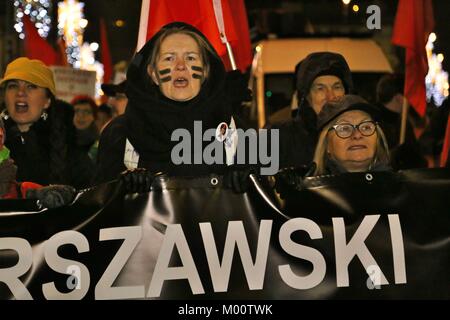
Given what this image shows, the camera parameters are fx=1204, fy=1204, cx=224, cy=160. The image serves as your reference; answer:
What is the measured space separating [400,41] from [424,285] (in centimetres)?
485

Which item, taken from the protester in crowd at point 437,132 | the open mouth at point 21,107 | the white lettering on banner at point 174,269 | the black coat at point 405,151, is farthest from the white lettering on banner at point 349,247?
the protester in crowd at point 437,132

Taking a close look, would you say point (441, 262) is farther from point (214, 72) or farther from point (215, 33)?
point (215, 33)

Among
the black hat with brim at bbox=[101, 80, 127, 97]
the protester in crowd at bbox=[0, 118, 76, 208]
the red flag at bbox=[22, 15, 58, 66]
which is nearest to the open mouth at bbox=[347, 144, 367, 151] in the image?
the protester in crowd at bbox=[0, 118, 76, 208]

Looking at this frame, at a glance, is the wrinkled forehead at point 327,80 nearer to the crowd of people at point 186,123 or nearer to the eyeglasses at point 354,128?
the crowd of people at point 186,123

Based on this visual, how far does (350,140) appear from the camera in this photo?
21.2ft

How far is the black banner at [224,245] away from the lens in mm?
5582

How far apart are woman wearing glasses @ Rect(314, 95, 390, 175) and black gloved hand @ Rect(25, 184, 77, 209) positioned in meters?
1.46

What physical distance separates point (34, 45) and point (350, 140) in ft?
25.7

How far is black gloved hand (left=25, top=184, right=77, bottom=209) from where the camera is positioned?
18.3 feet

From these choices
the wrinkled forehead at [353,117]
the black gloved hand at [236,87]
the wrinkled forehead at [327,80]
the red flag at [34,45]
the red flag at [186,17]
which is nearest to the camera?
→ the wrinkled forehead at [353,117]

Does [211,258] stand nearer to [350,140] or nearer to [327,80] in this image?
[350,140]

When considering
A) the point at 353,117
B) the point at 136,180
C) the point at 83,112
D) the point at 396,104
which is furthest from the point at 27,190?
the point at 83,112

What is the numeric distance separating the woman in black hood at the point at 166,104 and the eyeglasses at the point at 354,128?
0.60 meters

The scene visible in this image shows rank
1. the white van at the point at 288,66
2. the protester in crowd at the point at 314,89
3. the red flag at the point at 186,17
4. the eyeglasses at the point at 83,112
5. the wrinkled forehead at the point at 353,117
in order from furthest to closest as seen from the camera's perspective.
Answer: the white van at the point at 288,66 → the eyeglasses at the point at 83,112 → the red flag at the point at 186,17 → the protester in crowd at the point at 314,89 → the wrinkled forehead at the point at 353,117
